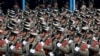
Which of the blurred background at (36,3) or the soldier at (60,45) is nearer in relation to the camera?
the soldier at (60,45)

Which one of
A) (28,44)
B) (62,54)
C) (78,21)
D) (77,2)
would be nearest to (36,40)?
(28,44)

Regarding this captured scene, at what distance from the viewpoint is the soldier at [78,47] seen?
8.89 m

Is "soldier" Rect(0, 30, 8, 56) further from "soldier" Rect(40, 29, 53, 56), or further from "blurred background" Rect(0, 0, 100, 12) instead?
"blurred background" Rect(0, 0, 100, 12)

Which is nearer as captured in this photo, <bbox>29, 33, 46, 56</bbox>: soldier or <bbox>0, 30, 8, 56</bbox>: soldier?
<bbox>29, 33, 46, 56</bbox>: soldier

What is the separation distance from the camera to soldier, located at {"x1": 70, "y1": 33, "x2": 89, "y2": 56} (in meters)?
8.89

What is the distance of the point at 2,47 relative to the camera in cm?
983

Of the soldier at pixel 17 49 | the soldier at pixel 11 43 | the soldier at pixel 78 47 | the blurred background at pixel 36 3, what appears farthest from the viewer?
the blurred background at pixel 36 3

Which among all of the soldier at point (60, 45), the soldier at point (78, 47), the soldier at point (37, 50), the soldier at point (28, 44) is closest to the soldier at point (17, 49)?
the soldier at point (28, 44)

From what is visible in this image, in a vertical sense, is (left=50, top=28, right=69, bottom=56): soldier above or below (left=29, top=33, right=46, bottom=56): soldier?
below

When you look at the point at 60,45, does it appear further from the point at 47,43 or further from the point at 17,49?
the point at 17,49

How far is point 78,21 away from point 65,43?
404 centimetres

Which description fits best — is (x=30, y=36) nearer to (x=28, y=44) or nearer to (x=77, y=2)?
(x=28, y=44)

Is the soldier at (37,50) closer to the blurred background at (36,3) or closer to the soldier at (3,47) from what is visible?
the soldier at (3,47)

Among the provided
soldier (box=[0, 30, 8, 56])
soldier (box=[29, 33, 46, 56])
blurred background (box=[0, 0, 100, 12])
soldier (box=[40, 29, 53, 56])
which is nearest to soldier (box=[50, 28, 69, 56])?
soldier (box=[40, 29, 53, 56])
